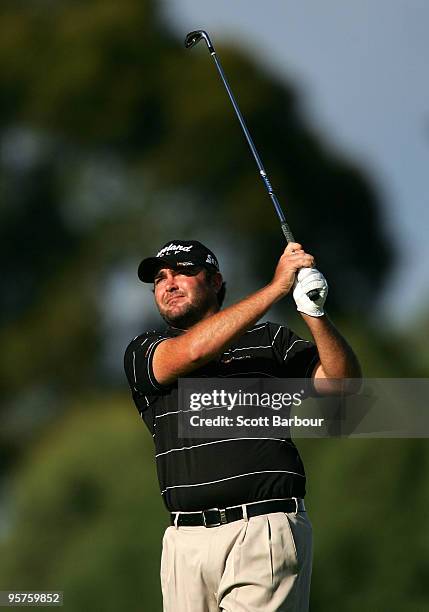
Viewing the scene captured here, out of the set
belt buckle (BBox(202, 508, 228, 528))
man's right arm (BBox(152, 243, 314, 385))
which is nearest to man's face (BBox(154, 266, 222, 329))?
man's right arm (BBox(152, 243, 314, 385))

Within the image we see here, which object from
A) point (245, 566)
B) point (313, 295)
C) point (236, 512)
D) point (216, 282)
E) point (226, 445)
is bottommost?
point (245, 566)

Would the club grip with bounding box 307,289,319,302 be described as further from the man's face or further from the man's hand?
the man's face

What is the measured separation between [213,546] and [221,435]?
27 cm

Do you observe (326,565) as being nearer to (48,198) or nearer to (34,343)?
(34,343)

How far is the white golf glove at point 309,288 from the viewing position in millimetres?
2857

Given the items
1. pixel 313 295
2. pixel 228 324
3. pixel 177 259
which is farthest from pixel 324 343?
pixel 177 259

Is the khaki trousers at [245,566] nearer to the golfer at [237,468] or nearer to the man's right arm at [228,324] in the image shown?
the golfer at [237,468]

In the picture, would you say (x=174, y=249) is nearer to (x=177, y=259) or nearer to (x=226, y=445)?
(x=177, y=259)

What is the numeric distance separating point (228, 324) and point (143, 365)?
1.08 ft

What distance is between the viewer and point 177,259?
3.17 m

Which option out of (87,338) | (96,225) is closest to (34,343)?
(87,338)

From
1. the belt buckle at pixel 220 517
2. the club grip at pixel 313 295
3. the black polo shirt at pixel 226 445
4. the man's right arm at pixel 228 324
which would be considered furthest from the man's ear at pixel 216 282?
the belt buckle at pixel 220 517

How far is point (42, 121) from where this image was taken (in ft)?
25.1

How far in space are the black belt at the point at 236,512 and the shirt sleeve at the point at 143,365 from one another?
0.33m
